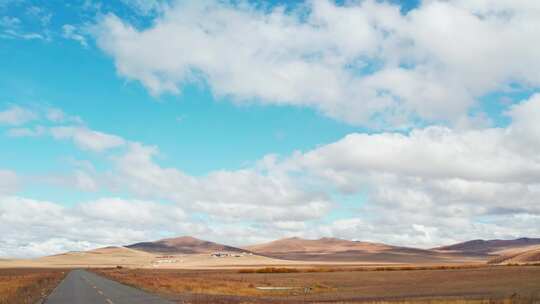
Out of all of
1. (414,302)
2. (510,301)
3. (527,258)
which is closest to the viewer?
(510,301)

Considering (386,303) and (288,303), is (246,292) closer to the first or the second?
(288,303)

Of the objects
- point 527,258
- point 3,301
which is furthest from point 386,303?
point 527,258

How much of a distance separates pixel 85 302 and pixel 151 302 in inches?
147

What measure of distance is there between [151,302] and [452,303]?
16.5 meters

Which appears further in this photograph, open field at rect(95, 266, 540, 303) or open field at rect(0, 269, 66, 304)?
open field at rect(95, 266, 540, 303)

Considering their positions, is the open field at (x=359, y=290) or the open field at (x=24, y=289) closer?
the open field at (x=24, y=289)

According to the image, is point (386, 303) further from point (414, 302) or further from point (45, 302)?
point (45, 302)

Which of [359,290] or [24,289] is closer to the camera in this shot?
[24,289]

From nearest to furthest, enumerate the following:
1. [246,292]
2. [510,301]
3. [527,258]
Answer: [510,301], [246,292], [527,258]

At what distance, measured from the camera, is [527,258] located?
6934 inches

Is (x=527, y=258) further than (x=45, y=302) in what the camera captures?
Yes

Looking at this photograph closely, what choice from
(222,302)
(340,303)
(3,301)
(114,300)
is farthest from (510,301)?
(3,301)

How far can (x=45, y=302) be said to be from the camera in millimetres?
35094

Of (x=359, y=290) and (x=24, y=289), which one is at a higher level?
(x=24, y=289)
